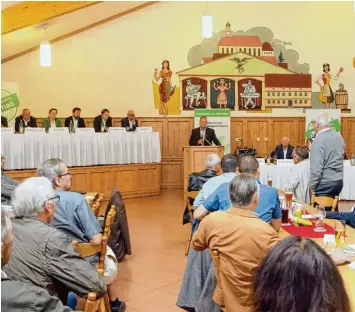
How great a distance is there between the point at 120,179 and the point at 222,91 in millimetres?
3753

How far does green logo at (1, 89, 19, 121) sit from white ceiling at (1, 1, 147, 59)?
0.93m

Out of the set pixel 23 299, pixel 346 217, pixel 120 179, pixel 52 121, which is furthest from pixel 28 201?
pixel 52 121

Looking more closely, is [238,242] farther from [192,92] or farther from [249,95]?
[249,95]

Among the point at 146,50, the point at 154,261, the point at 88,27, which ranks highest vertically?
the point at 88,27

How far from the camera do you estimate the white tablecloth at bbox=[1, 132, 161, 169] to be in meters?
8.26

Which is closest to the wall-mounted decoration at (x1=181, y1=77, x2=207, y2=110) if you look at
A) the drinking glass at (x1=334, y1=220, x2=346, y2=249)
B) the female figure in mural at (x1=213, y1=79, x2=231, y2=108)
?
the female figure in mural at (x1=213, y1=79, x2=231, y2=108)

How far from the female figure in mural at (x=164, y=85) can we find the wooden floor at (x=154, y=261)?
362cm

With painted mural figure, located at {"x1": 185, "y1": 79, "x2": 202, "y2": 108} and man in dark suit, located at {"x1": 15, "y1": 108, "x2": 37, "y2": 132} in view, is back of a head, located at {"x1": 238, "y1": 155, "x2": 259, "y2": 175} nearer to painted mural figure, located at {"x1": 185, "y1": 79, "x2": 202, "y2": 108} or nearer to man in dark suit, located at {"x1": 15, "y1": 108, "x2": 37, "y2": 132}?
man in dark suit, located at {"x1": 15, "y1": 108, "x2": 37, "y2": 132}

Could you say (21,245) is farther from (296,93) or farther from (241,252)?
(296,93)

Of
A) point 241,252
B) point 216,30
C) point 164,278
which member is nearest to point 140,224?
point 164,278

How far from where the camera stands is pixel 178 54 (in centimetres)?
1145

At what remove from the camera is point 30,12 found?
771 cm

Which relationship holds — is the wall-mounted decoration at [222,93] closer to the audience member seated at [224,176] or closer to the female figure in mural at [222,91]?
the female figure in mural at [222,91]

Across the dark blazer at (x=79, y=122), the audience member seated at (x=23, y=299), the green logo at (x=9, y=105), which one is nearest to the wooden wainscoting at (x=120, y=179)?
the dark blazer at (x=79, y=122)
